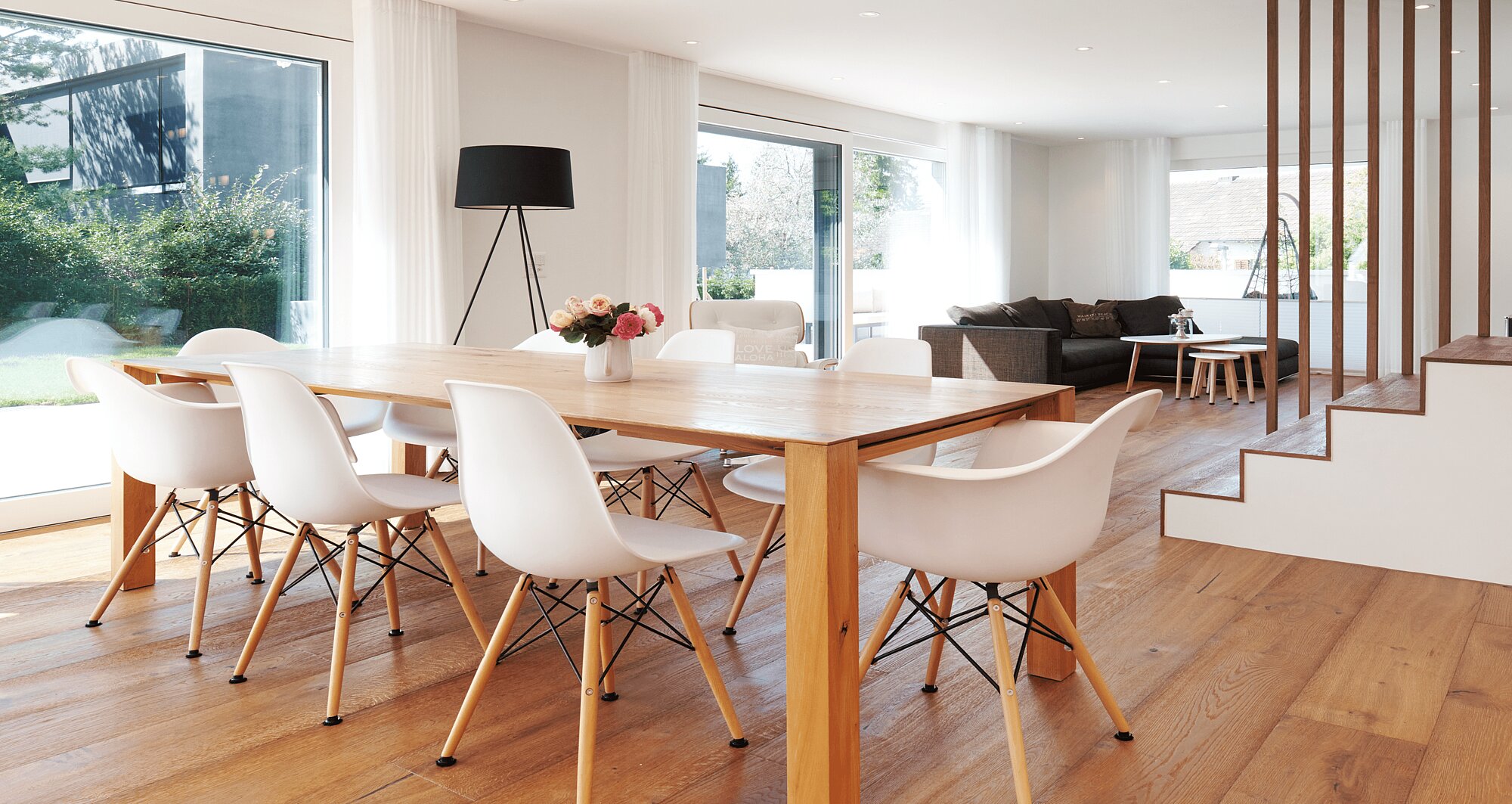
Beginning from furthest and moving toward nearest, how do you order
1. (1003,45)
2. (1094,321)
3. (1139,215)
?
(1139,215) → (1094,321) → (1003,45)

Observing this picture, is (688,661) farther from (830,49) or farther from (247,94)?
(830,49)

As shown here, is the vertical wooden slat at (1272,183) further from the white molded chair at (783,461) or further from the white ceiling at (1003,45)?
the white molded chair at (783,461)

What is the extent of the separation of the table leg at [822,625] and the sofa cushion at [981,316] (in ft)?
22.3

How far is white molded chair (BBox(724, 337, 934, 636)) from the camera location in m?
2.79

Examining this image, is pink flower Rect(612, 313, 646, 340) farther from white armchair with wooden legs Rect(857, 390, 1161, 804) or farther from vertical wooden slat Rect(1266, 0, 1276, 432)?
vertical wooden slat Rect(1266, 0, 1276, 432)

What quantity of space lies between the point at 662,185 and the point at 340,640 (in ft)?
15.2

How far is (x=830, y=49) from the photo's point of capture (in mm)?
6551

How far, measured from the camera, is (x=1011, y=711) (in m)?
1.98

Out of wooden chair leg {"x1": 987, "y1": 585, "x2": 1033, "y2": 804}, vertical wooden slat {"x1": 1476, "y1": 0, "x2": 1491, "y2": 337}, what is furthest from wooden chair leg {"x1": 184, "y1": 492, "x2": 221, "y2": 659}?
vertical wooden slat {"x1": 1476, "y1": 0, "x2": 1491, "y2": 337}

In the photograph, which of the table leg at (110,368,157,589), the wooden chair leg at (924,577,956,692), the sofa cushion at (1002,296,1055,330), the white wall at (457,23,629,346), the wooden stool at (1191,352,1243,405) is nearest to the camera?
the wooden chair leg at (924,577,956,692)

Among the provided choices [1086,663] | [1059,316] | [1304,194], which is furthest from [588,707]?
[1059,316]

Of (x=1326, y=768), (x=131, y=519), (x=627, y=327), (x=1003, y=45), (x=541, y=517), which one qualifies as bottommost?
(x=1326, y=768)

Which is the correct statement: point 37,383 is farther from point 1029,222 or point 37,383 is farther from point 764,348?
point 1029,222

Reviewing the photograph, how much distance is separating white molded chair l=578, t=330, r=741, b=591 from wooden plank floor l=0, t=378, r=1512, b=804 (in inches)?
11.8
